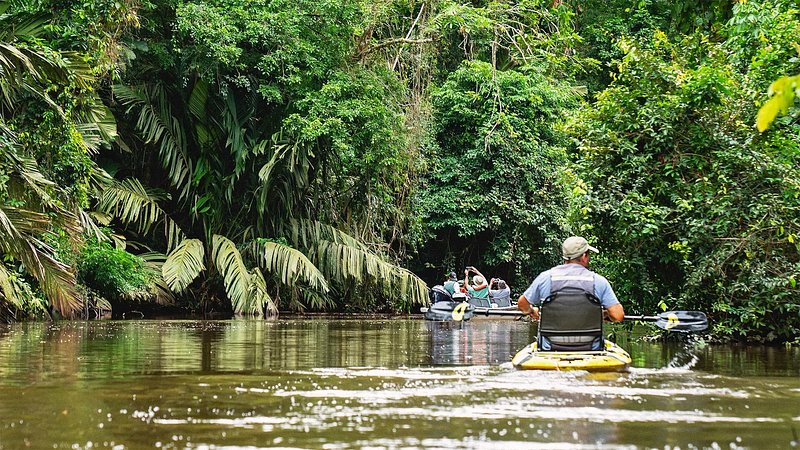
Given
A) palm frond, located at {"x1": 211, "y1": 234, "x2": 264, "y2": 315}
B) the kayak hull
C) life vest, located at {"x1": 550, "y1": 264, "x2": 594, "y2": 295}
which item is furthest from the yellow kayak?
palm frond, located at {"x1": 211, "y1": 234, "x2": 264, "y2": 315}

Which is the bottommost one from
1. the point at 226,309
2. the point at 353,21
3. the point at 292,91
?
the point at 226,309

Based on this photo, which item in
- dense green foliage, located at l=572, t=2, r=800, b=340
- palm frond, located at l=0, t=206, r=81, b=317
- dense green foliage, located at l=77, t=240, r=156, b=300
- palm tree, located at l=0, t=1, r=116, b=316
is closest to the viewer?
palm frond, located at l=0, t=206, r=81, b=317

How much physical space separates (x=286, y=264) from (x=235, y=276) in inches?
53.9

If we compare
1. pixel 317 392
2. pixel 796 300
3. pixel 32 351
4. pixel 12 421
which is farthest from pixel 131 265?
pixel 12 421

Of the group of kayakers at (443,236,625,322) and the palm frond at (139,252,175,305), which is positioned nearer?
the group of kayakers at (443,236,625,322)

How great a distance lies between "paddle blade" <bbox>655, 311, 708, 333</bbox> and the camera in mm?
12773

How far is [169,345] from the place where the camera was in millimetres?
14320

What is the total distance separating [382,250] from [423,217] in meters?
5.03

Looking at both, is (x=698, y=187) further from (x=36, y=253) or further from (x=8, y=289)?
(x=8, y=289)

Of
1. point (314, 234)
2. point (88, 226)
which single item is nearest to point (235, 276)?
point (314, 234)

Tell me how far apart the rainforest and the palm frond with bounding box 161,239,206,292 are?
8cm

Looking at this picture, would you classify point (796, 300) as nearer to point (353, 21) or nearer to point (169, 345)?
point (169, 345)

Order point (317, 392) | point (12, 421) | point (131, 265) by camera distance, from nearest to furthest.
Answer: point (12, 421), point (317, 392), point (131, 265)

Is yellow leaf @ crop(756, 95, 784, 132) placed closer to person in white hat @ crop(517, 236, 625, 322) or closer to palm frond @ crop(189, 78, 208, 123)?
person in white hat @ crop(517, 236, 625, 322)
